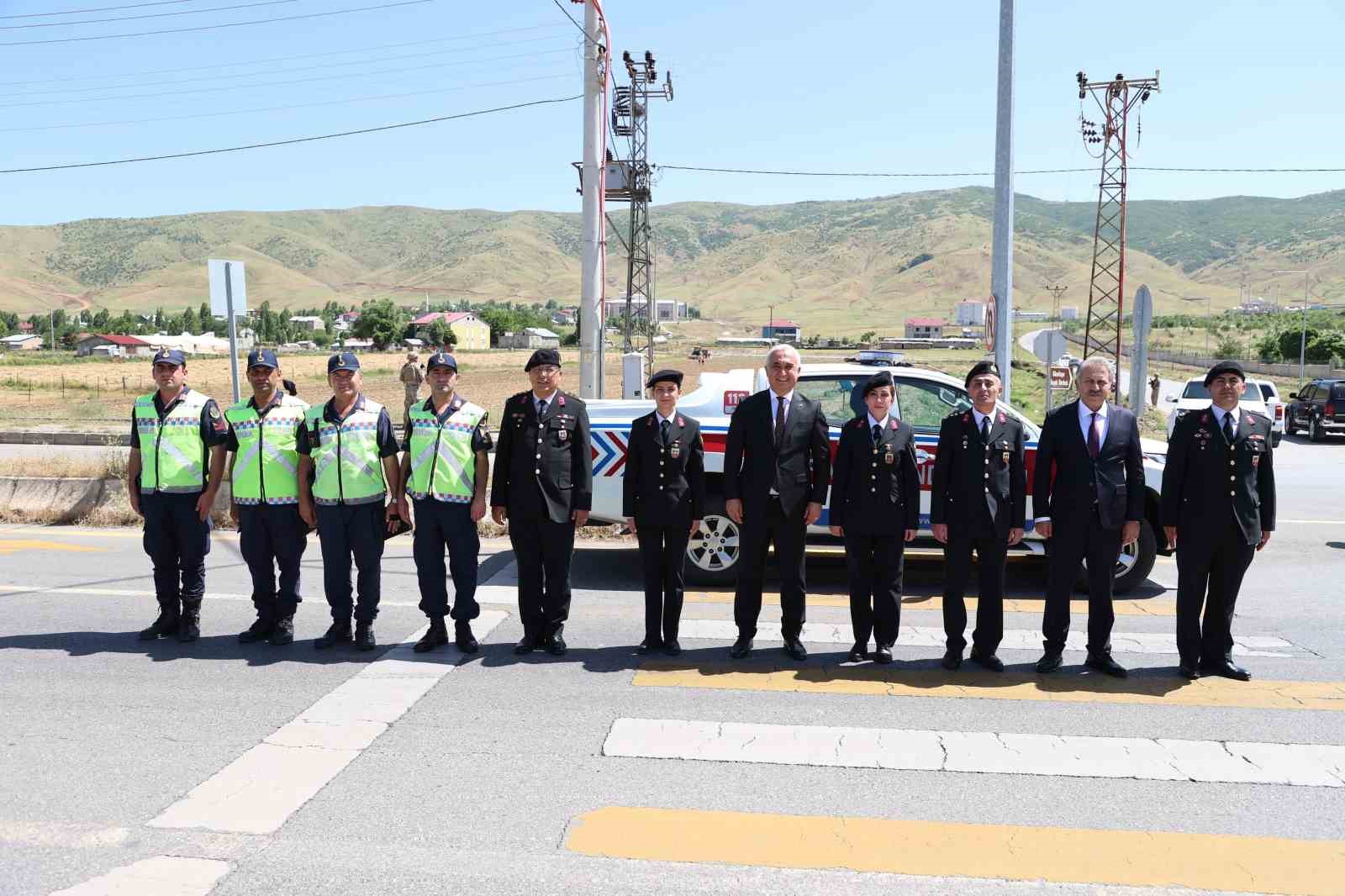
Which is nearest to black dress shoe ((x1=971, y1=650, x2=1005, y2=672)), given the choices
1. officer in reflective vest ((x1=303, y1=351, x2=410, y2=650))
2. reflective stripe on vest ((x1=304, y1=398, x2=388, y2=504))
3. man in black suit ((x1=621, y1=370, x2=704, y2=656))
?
man in black suit ((x1=621, y1=370, x2=704, y2=656))

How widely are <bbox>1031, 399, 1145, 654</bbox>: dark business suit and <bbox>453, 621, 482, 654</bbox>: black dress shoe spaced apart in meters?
3.61

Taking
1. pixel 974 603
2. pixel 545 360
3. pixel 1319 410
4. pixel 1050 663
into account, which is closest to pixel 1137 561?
pixel 974 603

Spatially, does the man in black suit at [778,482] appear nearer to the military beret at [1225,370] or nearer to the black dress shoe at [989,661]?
the black dress shoe at [989,661]

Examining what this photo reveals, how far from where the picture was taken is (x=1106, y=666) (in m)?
6.31

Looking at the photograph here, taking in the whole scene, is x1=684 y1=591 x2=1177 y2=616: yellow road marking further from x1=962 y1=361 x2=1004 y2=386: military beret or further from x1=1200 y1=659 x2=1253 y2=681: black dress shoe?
x1=962 y1=361 x2=1004 y2=386: military beret

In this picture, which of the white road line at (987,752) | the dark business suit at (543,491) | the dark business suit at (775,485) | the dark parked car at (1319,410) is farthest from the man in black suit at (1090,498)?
the dark parked car at (1319,410)

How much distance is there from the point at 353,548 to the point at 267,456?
2.66ft

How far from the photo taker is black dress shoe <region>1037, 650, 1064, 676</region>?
250 inches

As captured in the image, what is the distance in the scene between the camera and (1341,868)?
387cm

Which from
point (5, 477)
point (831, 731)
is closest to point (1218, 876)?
point (831, 731)

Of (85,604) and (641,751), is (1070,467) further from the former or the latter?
(85,604)

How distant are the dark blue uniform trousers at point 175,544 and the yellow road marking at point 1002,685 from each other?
3.06 m

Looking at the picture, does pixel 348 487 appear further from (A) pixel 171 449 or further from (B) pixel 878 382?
(B) pixel 878 382

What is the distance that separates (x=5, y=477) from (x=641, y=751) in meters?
11.5
